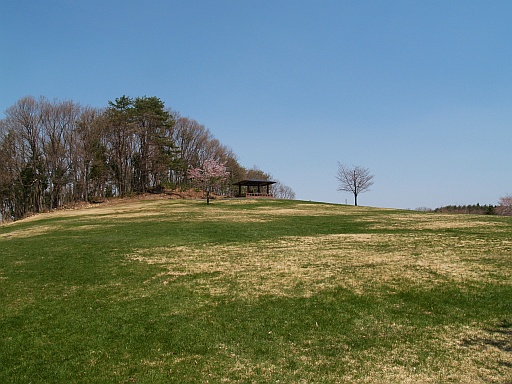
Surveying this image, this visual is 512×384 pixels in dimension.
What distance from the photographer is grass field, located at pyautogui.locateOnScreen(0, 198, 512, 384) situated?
5422 mm

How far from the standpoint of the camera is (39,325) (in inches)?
282

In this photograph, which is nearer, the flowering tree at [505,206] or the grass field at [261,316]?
the grass field at [261,316]

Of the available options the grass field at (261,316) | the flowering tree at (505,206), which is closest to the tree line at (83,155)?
the grass field at (261,316)

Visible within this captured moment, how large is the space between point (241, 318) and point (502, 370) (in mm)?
4482

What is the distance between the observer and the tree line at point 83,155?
164 ft

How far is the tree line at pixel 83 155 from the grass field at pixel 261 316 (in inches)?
1721

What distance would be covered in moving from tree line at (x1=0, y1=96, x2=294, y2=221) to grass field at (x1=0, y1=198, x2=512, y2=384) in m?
43.7

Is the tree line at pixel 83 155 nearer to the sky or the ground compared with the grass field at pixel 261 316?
nearer to the sky

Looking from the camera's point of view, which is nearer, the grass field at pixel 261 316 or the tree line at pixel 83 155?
the grass field at pixel 261 316

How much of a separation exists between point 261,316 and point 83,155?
178ft

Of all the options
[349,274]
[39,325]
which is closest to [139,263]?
[39,325]

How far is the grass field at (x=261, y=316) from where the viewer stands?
17.8 ft

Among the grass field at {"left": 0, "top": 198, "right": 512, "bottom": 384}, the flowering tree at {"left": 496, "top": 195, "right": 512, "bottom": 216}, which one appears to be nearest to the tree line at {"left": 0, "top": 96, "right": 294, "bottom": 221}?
the grass field at {"left": 0, "top": 198, "right": 512, "bottom": 384}

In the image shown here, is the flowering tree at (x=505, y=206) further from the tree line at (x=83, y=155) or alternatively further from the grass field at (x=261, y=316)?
the tree line at (x=83, y=155)
